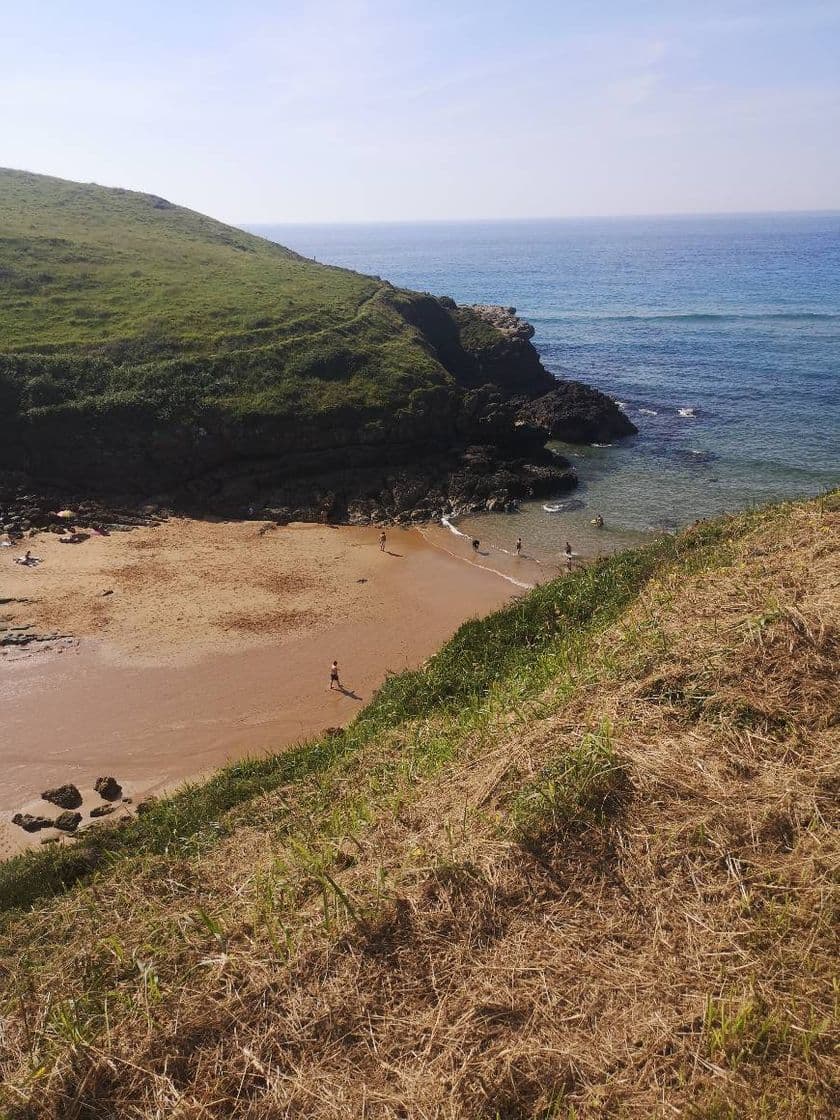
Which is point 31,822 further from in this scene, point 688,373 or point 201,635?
point 688,373

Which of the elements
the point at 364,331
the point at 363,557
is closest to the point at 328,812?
the point at 363,557

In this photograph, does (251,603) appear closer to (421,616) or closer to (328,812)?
(421,616)

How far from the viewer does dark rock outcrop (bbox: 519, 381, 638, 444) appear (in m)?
41.9

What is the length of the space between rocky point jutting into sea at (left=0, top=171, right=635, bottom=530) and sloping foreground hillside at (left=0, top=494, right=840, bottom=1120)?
79.1 ft

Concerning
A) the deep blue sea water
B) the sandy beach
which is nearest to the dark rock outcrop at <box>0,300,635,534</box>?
the sandy beach

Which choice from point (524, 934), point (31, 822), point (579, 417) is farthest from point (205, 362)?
point (524, 934)

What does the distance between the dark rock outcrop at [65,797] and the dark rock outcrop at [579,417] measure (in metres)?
32.8

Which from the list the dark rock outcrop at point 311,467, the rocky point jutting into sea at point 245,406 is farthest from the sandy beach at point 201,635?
the rocky point jutting into sea at point 245,406

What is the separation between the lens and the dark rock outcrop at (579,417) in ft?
137

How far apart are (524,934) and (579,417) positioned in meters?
39.8

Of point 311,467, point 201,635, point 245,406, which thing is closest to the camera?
point 201,635

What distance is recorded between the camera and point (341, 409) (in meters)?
35.7

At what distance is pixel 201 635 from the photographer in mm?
21875

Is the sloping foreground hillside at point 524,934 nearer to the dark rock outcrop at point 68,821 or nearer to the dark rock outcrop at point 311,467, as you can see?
the dark rock outcrop at point 68,821
